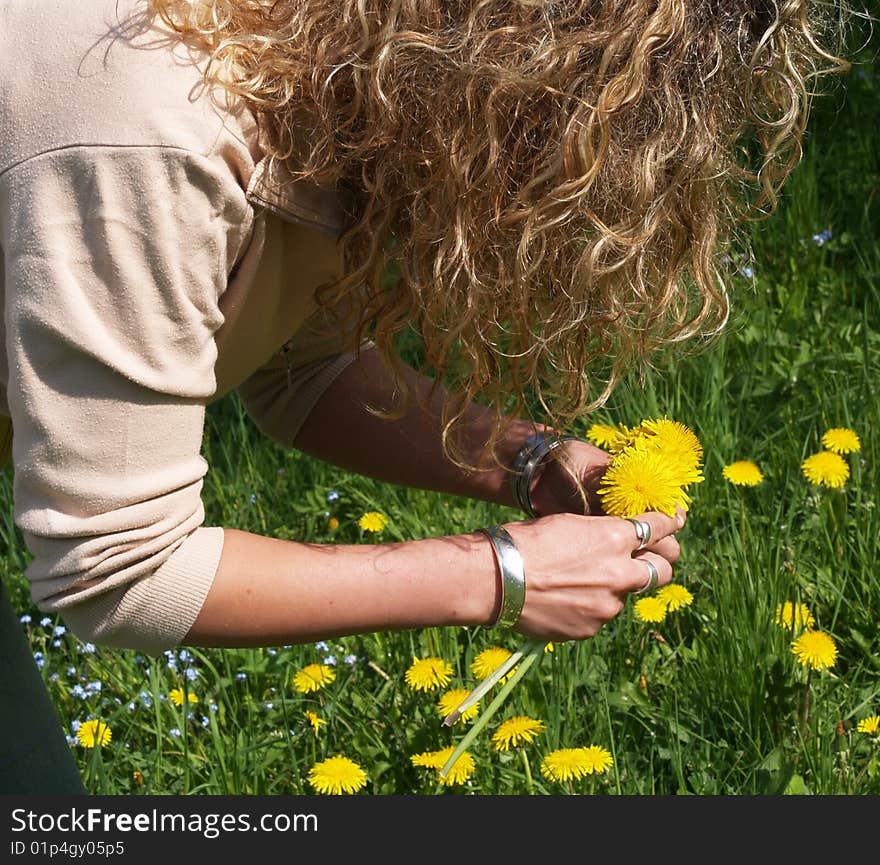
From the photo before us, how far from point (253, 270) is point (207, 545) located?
276 mm

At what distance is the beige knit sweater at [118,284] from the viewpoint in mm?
1136

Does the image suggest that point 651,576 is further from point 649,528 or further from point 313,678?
point 313,678

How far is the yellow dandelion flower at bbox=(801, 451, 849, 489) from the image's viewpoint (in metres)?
2.18

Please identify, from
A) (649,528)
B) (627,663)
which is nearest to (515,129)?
(649,528)

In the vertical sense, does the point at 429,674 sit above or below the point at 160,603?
below

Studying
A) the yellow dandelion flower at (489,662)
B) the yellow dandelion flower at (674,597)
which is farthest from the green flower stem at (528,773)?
the yellow dandelion flower at (674,597)

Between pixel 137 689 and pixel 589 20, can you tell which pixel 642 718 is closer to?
pixel 137 689

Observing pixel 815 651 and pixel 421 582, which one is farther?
pixel 815 651

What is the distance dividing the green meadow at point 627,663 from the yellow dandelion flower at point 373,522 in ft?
0.12

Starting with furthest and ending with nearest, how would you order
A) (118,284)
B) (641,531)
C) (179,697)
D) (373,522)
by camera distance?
(373,522), (179,697), (641,531), (118,284)

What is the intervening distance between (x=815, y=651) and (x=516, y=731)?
18.5 inches

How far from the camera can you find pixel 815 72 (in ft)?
4.27

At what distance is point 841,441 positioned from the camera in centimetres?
227

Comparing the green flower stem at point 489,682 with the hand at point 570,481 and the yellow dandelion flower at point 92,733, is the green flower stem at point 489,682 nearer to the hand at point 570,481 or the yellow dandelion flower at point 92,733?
the hand at point 570,481
